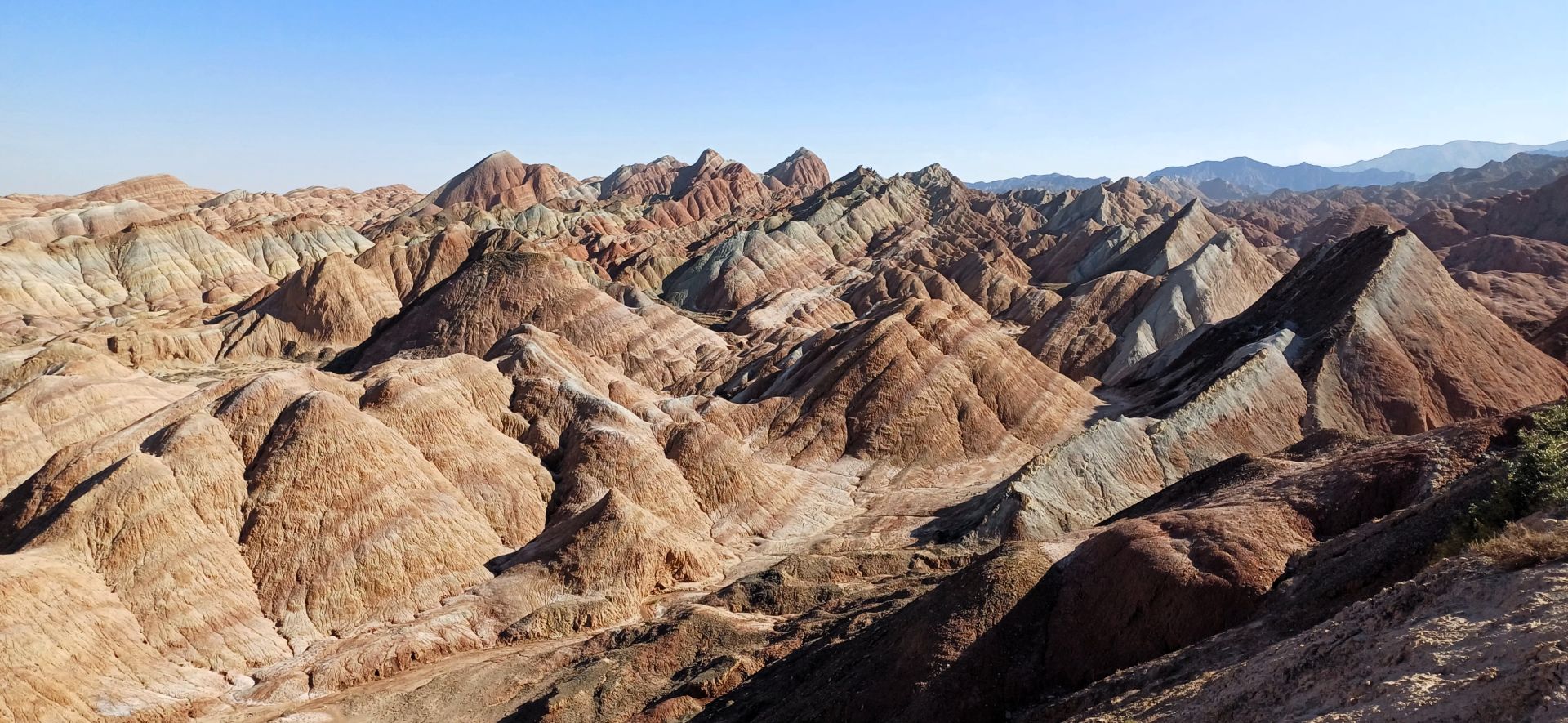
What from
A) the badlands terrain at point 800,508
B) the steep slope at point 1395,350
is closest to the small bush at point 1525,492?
the badlands terrain at point 800,508

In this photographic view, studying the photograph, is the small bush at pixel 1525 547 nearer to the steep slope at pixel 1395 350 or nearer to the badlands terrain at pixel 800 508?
the badlands terrain at pixel 800 508

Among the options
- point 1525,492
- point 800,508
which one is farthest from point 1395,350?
point 1525,492

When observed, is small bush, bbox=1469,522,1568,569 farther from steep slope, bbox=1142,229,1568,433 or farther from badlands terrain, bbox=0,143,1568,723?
steep slope, bbox=1142,229,1568,433

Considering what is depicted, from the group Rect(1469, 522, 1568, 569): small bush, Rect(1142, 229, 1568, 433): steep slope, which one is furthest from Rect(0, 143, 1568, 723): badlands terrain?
Rect(1142, 229, 1568, 433): steep slope

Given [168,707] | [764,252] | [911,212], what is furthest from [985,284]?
[168,707]

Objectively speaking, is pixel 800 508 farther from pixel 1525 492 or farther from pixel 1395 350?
pixel 1525 492
